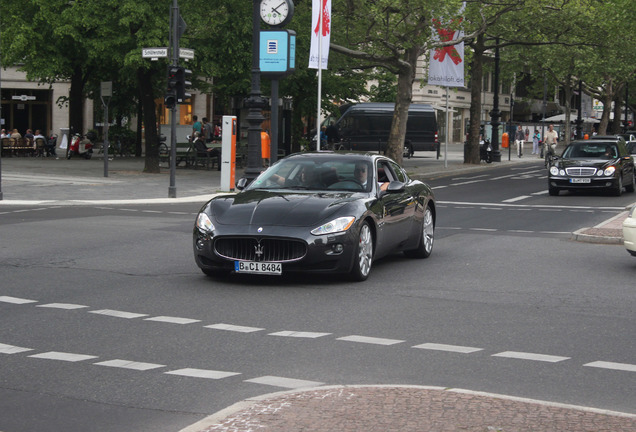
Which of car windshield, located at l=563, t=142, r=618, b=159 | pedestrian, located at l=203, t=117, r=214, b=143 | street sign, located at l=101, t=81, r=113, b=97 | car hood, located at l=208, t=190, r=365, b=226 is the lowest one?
car hood, located at l=208, t=190, r=365, b=226

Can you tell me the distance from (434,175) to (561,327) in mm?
30208

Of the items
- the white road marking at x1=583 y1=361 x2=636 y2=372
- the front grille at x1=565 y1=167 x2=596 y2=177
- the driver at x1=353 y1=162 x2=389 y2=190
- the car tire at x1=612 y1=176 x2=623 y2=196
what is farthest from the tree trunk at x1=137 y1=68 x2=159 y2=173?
the white road marking at x1=583 y1=361 x2=636 y2=372

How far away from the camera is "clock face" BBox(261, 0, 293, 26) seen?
27.8 meters

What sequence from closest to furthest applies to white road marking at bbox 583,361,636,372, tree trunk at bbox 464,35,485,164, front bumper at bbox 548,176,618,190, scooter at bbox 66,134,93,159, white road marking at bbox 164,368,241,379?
white road marking at bbox 164,368,241,379, white road marking at bbox 583,361,636,372, front bumper at bbox 548,176,618,190, tree trunk at bbox 464,35,485,164, scooter at bbox 66,134,93,159


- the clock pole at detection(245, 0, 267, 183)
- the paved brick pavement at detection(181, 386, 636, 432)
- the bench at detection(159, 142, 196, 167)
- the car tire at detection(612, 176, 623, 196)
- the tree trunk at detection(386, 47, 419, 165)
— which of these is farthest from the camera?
the bench at detection(159, 142, 196, 167)

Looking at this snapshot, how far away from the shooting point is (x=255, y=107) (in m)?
26.8

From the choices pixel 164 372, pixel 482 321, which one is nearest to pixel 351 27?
pixel 482 321

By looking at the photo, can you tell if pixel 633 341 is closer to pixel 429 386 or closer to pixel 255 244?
pixel 429 386

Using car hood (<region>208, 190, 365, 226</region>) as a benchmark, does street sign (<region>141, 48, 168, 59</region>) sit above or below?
above

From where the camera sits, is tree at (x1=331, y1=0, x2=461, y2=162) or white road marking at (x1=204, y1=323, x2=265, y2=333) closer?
white road marking at (x1=204, y1=323, x2=265, y2=333)

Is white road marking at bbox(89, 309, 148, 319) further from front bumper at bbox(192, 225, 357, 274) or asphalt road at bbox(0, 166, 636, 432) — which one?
front bumper at bbox(192, 225, 357, 274)

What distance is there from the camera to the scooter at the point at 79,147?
46.0 metres

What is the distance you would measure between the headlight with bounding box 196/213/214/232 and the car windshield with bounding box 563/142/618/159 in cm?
1876

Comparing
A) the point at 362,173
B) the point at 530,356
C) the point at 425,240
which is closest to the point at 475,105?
the point at 425,240
